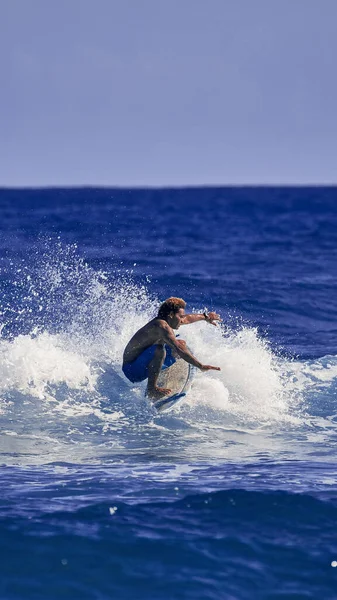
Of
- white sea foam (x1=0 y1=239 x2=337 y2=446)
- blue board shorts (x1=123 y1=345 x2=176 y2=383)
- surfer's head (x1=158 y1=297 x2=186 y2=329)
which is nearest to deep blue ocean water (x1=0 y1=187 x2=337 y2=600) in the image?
white sea foam (x1=0 y1=239 x2=337 y2=446)

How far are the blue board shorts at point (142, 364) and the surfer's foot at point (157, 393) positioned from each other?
26 cm

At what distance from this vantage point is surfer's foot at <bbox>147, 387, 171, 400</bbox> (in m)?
11.0

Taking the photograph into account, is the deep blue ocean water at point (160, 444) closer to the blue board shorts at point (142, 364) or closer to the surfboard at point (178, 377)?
the surfboard at point (178, 377)

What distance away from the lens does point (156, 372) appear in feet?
36.6

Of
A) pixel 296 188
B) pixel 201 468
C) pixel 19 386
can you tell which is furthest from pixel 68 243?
pixel 296 188

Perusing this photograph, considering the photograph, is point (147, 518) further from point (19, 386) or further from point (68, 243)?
point (68, 243)

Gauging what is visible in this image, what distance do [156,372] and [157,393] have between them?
280 mm

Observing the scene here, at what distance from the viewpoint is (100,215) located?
4656cm

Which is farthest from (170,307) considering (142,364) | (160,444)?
(160,444)

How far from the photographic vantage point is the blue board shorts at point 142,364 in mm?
11141

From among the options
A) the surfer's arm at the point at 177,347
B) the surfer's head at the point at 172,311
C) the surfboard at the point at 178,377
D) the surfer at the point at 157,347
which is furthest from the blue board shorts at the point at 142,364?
the surfer's head at the point at 172,311

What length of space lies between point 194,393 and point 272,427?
1.53 m

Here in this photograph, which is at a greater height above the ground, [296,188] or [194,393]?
[296,188]

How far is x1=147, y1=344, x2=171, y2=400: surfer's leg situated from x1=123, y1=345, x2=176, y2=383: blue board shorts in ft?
0.18
